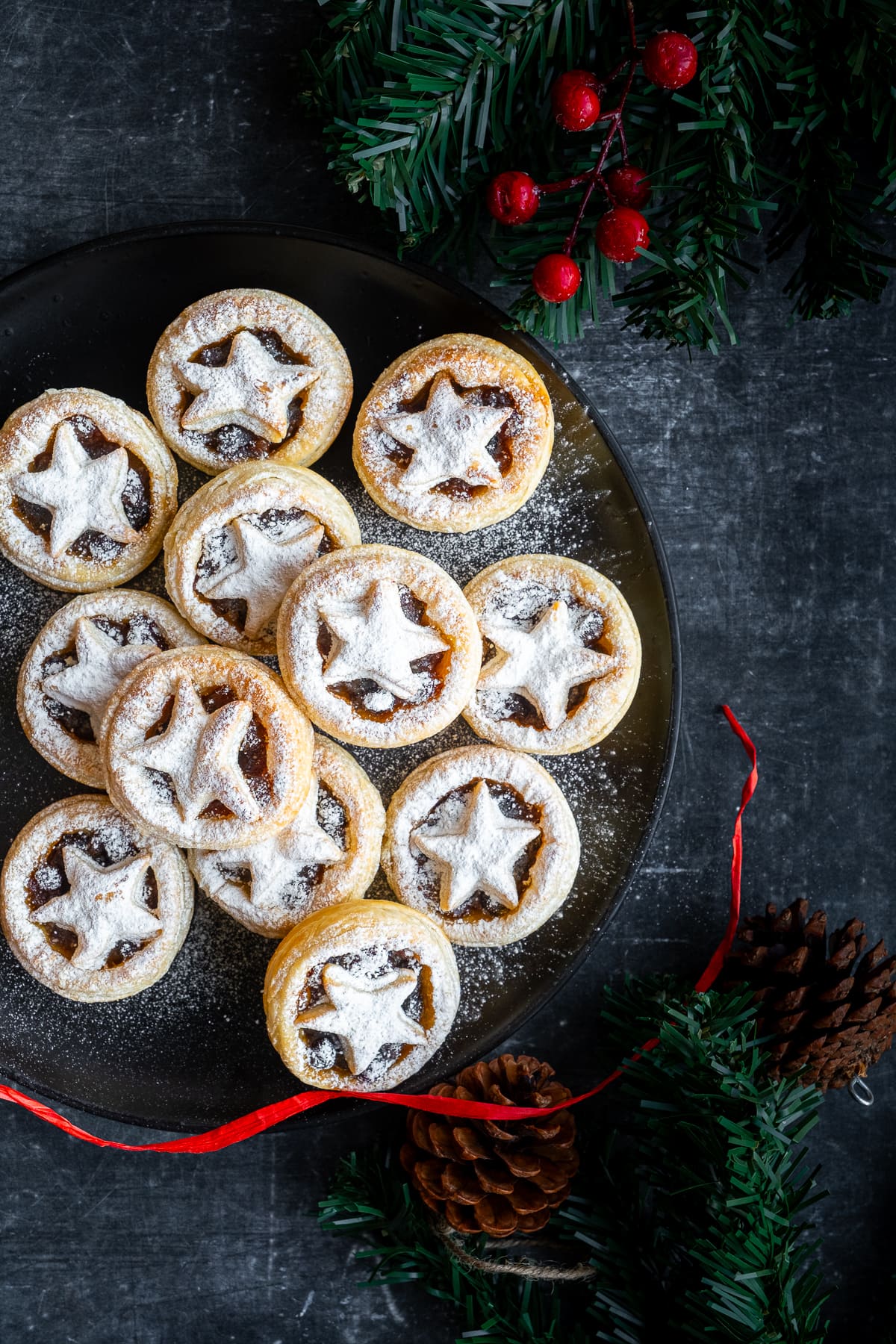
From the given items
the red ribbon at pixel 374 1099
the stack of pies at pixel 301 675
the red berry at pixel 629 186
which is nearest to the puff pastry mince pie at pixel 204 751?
the stack of pies at pixel 301 675

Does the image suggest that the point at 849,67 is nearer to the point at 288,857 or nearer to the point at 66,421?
the point at 66,421

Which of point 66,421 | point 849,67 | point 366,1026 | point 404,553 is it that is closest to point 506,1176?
point 366,1026

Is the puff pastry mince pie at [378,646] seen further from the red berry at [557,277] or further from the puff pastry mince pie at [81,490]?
the red berry at [557,277]

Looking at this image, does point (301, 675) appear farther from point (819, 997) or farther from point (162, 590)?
point (819, 997)

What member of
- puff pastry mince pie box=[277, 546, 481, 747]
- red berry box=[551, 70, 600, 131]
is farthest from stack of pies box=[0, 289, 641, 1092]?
red berry box=[551, 70, 600, 131]

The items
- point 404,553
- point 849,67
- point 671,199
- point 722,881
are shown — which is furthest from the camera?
point 722,881

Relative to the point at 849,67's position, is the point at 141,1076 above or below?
below
